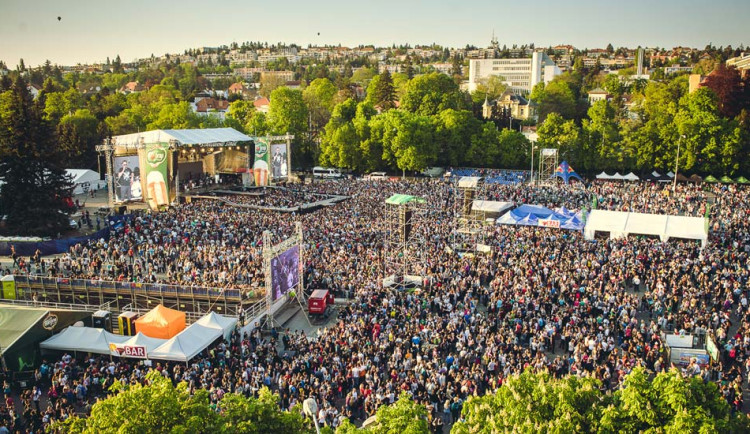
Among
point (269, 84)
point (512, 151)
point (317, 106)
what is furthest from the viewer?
point (269, 84)

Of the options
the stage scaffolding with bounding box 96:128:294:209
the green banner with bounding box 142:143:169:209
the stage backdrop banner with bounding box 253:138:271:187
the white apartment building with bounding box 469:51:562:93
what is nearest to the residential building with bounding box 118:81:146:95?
the white apartment building with bounding box 469:51:562:93

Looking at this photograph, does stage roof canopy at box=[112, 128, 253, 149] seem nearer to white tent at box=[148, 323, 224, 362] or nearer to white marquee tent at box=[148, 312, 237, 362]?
white marquee tent at box=[148, 312, 237, 362]

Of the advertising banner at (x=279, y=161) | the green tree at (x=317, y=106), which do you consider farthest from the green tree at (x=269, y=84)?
the advertising banner at (x=279, y=161)

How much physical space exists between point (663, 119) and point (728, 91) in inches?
338

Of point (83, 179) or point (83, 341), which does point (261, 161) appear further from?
point (83, 341)

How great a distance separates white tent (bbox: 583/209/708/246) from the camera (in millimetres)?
23375

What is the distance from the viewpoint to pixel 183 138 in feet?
114

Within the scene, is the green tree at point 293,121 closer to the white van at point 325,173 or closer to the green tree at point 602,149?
the white van at point 325,173

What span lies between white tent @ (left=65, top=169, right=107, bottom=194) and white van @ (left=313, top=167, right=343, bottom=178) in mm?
15843

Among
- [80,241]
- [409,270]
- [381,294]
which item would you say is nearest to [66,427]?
[381,294]

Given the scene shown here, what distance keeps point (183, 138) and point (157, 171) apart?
5745mm

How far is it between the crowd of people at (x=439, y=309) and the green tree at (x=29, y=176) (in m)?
4.95

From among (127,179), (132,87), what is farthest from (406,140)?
(132,87)

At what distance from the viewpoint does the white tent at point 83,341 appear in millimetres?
14492
